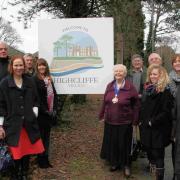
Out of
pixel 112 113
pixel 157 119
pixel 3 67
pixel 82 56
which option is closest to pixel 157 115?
pixel 157 119

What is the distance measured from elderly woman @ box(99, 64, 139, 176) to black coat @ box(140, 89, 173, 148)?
0.47 meters

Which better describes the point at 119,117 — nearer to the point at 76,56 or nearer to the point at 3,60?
the point at 76,56

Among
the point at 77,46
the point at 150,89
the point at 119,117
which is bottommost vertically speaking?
the point at 119,117

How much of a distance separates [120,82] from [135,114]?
62cm

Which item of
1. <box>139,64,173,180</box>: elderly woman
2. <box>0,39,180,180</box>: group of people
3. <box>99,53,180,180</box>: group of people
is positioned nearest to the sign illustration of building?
<box>0,39,180,180</box>: group of people

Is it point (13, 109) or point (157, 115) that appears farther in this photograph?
point (157, 115)

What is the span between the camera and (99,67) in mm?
8250

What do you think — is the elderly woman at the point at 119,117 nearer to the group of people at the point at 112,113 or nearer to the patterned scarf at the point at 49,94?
the group of people at the point at 112,113

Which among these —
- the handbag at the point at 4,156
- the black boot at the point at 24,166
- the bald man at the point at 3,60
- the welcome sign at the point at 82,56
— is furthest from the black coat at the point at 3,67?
the black boot at the point at 24,166

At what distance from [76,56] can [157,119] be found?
2435 mm

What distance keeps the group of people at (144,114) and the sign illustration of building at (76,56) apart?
A: 794 mm

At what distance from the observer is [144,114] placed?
22.3ft

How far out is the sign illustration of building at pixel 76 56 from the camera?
8.27 metres

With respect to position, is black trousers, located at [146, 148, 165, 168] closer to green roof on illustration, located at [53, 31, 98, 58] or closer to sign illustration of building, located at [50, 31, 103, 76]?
sign illustration of building, located at [50, 31, 103, 76]
